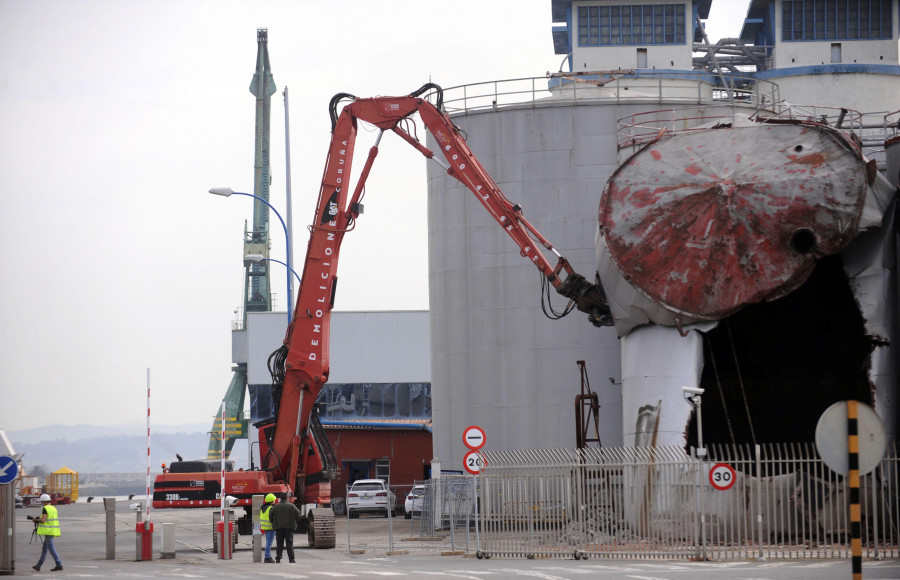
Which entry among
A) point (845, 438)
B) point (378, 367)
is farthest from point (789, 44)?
point (845, 438)

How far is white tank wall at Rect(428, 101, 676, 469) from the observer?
38938mm

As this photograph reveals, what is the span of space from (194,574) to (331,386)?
5356 cm

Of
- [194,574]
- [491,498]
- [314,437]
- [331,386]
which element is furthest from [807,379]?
[331,386]

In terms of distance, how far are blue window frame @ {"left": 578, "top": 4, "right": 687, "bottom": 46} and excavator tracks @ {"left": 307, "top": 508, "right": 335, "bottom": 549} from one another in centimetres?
5107

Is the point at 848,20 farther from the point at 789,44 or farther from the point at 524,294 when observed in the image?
the point at 524,294

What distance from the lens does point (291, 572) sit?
915 inches

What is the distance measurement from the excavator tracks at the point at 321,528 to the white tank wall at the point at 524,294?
30.0 ft

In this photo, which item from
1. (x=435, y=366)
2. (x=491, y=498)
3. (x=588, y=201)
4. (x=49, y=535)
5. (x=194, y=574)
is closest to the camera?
(x=194, y=574)

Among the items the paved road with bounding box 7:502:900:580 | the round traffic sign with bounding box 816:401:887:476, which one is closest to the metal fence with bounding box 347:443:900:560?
the paved road with bounding box 7:502:900:580

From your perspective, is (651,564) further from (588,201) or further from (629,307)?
(588,201)

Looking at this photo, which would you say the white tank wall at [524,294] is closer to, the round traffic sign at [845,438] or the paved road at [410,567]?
the paved road at [410,567]

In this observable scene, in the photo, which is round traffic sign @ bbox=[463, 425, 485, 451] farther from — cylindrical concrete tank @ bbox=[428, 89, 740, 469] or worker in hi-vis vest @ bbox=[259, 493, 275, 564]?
cylindrical concrete tank @ bbox=[428, 89, 740, 469]

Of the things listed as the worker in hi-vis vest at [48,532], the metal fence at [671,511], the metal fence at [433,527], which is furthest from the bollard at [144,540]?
the metal fence at [671,511]

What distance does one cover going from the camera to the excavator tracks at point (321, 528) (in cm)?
3123
